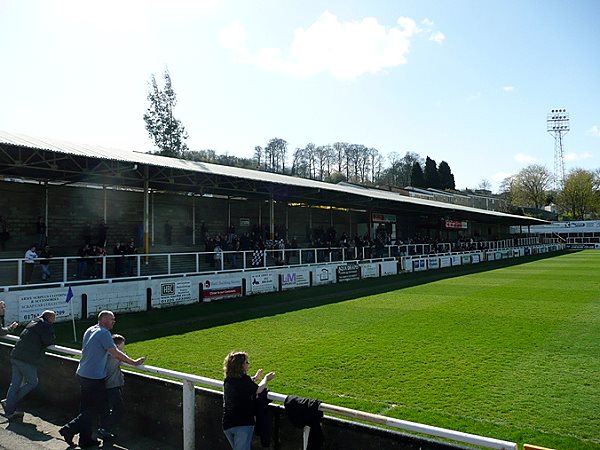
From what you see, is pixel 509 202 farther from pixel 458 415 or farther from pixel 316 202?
pixel 458 415

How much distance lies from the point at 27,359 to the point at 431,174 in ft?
362

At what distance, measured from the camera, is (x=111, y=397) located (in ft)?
20.2

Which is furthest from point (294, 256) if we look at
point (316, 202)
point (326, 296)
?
point (316, 202)

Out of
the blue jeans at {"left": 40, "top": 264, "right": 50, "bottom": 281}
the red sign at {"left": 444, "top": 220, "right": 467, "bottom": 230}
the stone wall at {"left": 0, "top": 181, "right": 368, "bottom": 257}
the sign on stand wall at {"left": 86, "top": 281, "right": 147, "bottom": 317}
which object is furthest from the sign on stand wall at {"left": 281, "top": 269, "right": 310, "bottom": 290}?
the red sign at {"left": 444, "top": 220, "right": 467, "bottom": 230}

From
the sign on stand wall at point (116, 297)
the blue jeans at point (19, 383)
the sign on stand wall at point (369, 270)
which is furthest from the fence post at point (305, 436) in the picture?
the sign on stand wall at point (369, 270)

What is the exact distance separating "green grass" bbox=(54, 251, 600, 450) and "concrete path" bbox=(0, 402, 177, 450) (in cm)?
232

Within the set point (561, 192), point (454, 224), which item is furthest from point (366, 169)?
point (454, 224)

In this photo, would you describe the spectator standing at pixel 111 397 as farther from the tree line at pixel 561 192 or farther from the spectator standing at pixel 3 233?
the tree line at pixel 561 192

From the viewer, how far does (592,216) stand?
305 feet

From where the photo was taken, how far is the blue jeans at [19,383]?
685 cm

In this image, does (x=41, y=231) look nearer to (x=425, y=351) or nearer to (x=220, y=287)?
(x=220, y=287)

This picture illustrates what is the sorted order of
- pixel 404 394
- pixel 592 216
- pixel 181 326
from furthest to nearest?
1. pixel 592 216
2. pixel 181 326
3. pixel 404 394

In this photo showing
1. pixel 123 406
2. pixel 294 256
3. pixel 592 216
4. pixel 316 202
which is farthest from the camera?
pixel 592 216

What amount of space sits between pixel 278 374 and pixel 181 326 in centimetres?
572
